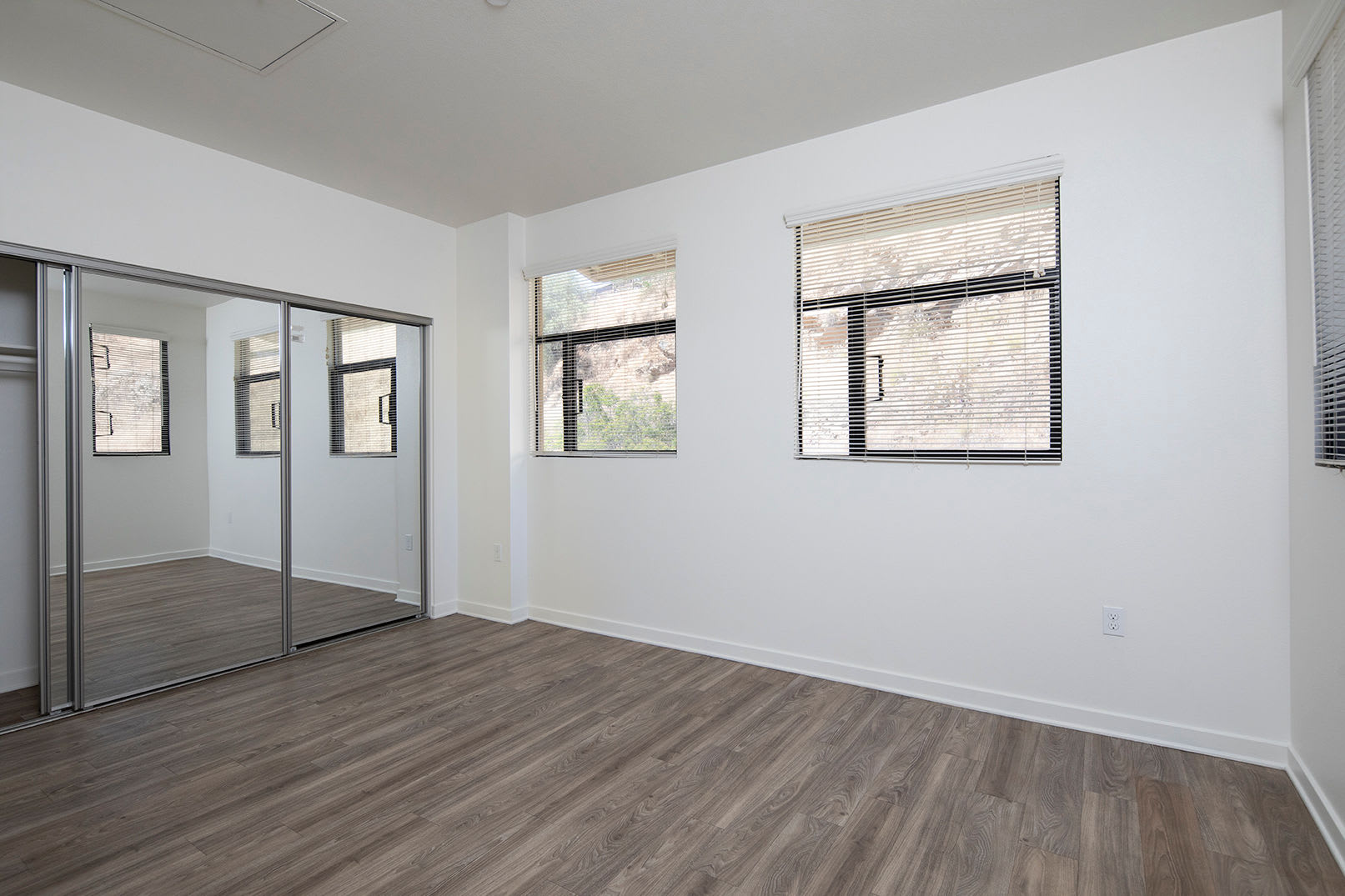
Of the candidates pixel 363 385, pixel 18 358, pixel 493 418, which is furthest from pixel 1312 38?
pixel 18 358

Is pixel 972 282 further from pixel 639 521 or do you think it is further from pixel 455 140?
pixel 455 140

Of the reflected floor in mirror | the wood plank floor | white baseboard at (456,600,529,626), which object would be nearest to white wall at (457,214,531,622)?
white baseboard at (456,600,529,626)

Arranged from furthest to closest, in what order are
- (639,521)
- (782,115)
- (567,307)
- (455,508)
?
1. (455,508)
2. (567,307)
3. (639,521)
4. (782,115)

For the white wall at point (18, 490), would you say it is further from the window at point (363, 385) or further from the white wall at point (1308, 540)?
the white wall at point (1308, 540)

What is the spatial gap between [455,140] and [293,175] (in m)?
1.14

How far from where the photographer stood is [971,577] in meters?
2.93

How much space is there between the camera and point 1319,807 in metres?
2.01

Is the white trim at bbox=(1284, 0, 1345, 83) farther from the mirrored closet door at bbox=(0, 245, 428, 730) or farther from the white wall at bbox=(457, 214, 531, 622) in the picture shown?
the mirrored closet door at bbox=(0, 245, 428, 730)

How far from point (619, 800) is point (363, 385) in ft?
9.97

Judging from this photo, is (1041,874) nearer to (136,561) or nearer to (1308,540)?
(1308,540)

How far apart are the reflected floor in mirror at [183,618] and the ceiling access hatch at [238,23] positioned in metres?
2.33

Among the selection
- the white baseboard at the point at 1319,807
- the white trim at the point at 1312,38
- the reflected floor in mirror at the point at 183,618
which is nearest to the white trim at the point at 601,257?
the reflected floor in mirror at the point at 183,618

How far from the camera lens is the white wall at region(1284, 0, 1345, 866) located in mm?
1896

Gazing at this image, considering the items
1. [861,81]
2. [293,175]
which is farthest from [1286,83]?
[293,175]
